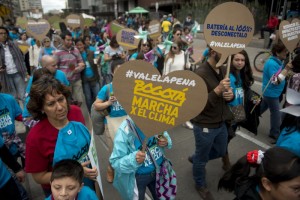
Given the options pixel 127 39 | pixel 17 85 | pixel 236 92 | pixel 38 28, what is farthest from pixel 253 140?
pixel 38 28

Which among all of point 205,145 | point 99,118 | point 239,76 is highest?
point 239,76

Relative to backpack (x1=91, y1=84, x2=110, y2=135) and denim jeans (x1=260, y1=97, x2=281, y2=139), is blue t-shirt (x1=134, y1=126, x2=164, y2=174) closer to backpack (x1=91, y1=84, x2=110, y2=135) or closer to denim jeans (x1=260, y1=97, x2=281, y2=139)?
backpack (x1=91, y1=84, x2=110, y2=135)

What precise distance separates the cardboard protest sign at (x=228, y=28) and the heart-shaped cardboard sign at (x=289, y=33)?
→ 1.71m

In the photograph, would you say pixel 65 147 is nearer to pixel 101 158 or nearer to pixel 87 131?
pixel 87 131

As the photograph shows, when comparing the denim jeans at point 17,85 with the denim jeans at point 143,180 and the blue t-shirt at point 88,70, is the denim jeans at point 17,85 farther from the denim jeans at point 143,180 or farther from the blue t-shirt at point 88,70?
the denim jeans at point 143,180

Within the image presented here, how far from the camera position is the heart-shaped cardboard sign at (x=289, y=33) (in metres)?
3.57

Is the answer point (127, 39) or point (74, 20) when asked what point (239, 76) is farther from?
point (74, 20)

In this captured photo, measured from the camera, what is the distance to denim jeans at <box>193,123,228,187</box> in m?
2.83

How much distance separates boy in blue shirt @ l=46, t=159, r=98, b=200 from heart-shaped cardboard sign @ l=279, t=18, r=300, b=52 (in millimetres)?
3419

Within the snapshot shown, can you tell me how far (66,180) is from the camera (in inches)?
61.5

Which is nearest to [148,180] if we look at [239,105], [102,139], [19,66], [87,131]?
[87,131]

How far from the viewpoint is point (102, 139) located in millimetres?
4852

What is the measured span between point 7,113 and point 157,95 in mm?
1926

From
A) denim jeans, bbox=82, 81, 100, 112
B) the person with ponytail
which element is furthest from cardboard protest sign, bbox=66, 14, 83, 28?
the person with ponytail
